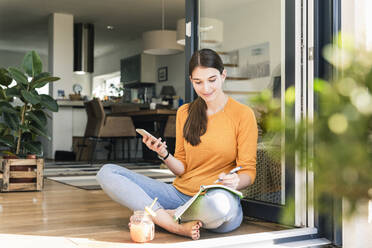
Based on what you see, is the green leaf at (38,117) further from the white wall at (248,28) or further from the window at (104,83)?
the window at (104,83)

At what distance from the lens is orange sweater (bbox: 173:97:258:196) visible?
2.03 meters

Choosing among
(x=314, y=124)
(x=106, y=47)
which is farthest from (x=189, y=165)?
(x=106, y=47)

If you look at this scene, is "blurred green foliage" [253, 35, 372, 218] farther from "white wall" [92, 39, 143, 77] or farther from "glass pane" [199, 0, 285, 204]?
"white wall" [92, 39, 143, 77]

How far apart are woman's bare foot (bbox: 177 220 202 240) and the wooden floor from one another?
3 cm

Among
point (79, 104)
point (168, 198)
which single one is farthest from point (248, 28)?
point (79, 104)

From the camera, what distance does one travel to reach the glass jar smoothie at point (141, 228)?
5.96 feet

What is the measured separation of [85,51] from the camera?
880cm

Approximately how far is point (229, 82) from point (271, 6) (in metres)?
0.49

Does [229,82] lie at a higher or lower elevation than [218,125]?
higher

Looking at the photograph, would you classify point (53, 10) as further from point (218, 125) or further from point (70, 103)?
point (218, 125)

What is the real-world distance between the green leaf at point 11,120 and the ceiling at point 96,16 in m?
4.43

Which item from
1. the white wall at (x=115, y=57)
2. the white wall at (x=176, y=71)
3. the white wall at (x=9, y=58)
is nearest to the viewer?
the white wall at (x=176, y=71)

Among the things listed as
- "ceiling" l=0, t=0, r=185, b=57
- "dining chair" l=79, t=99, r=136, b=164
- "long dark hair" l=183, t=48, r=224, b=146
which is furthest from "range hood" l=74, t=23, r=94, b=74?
"long dark hair" l=183, t=48, r=224, b=146

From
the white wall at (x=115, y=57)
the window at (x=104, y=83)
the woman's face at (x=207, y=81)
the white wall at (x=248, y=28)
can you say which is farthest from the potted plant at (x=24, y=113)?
the window at (x=104, y=83)
